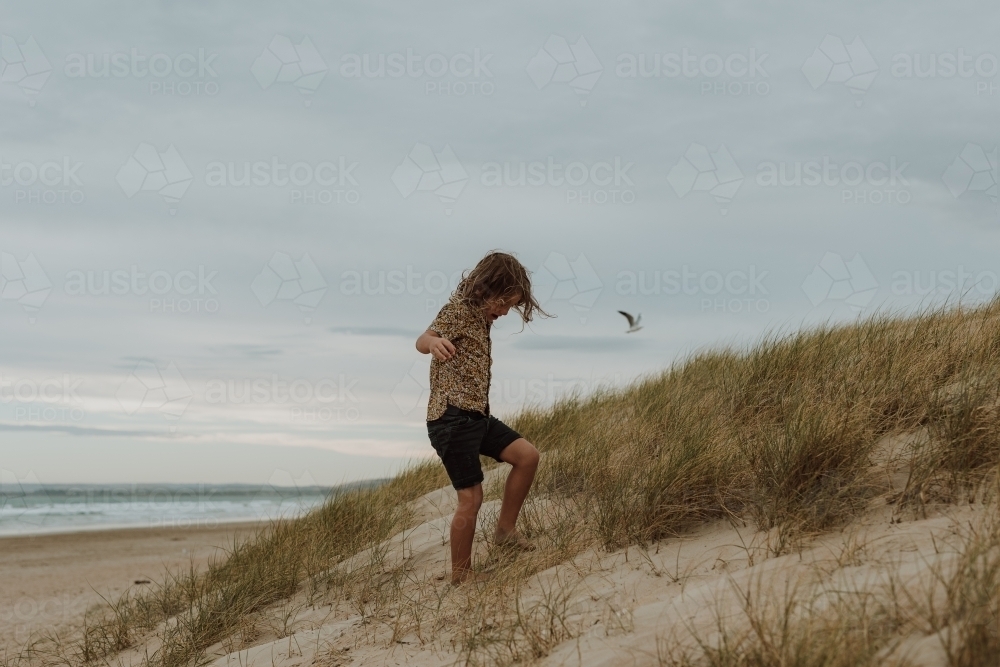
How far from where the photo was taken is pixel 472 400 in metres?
4.50

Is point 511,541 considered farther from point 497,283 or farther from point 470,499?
point 497,283

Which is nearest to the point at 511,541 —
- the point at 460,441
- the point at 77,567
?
the point at 460,441

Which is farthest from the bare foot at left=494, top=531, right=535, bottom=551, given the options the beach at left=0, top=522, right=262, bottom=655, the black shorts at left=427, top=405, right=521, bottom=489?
the beach at left=0, top=522, right=262, bottom=655

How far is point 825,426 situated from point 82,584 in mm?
9782

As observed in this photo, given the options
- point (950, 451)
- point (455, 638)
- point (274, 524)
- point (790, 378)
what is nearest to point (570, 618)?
point (455, 638)

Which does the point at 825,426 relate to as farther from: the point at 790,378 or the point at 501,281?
the point at 501,281

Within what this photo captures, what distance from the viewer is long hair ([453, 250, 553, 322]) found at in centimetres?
460

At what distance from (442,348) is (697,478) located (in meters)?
1.51

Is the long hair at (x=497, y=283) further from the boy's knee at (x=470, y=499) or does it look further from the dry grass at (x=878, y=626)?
the dry grass at (x=878, y=626)

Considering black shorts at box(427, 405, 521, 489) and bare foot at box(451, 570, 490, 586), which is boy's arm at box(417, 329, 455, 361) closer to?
black shorts at box(427, 405, 521, 489)

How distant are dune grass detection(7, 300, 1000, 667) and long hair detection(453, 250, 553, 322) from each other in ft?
3.99

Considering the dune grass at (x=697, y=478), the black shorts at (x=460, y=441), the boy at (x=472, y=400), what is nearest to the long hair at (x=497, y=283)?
the boy at (x=472, y=400)

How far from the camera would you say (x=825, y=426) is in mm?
4039

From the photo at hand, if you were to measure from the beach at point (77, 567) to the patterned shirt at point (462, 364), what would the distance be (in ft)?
8.58
